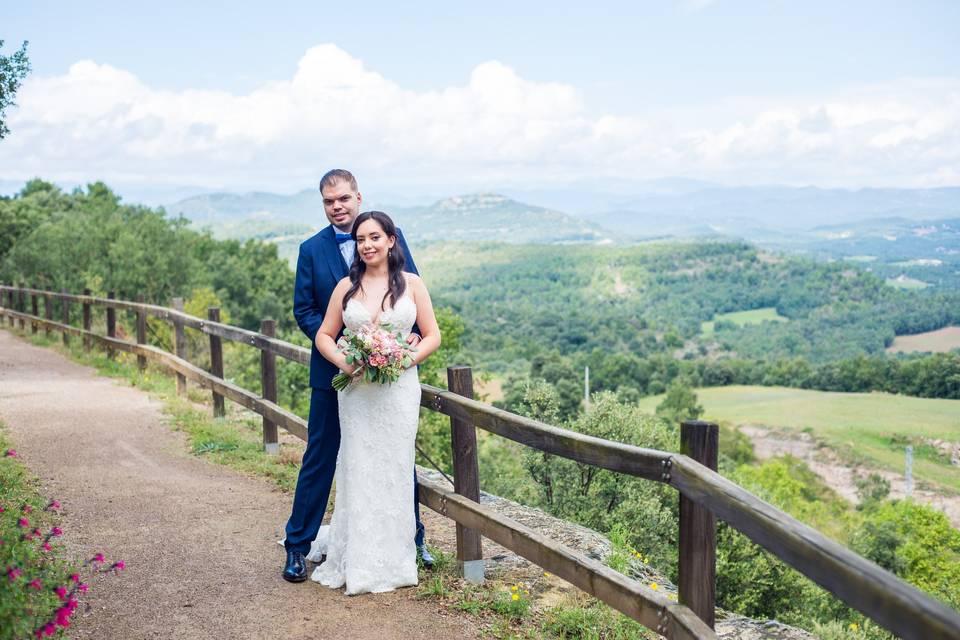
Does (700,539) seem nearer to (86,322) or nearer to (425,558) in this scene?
(425,558)

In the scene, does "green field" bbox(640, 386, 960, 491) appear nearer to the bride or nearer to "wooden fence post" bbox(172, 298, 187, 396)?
"wooden fence post" bbox(172, 298, 187, 396)

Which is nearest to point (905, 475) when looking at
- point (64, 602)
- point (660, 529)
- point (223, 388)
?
point (660, 529)

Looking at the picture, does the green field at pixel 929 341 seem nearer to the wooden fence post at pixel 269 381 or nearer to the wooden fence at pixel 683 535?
the wooden fence post at pixel 269 381

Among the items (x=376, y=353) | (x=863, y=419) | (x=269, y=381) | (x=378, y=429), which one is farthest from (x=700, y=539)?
(x=863, y=419)

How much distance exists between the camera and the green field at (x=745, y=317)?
16212cm

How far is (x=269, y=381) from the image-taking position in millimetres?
7918

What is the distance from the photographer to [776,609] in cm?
2255

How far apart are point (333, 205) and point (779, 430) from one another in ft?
272

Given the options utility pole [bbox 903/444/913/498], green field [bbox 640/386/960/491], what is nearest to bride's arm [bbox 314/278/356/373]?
utility pole [bbox 903/444/913/498]

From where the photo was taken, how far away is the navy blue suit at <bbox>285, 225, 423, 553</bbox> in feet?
15.7

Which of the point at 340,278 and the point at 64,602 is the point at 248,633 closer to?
the point at 64,602

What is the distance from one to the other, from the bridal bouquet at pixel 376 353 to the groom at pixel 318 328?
174mm

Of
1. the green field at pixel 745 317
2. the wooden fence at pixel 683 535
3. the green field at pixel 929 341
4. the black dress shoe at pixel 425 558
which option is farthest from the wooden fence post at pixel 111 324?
the green field at pixel 745 317

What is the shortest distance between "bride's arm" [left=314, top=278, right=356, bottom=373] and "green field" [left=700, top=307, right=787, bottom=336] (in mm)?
157871
